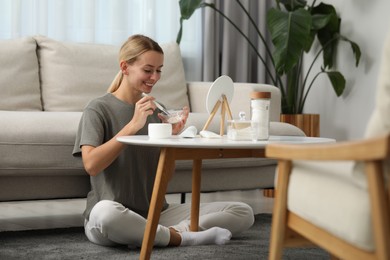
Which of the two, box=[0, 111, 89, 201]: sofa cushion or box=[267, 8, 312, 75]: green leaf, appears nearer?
box=[0, 111, 89, 201]: sofa cushion

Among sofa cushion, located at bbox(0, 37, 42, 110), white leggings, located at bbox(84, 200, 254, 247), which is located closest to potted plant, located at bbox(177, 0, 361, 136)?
sofa cushion, located at bbox(0, 37, 42, 110)

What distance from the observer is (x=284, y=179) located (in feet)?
4.09

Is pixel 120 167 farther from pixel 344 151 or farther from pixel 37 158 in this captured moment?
pixel 344 151

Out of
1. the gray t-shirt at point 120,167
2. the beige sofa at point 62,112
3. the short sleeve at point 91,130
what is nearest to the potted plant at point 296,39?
the beige sofa at point 62,112

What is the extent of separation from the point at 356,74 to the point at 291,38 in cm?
59

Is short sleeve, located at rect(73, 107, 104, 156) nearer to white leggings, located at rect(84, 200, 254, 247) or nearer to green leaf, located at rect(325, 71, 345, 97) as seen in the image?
white leggings, located at rect(84, 200, 254, 247)

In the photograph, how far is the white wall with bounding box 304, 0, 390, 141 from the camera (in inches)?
142

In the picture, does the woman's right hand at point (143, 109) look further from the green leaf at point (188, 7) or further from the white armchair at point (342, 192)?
→ the green leaf at point (188, 7)

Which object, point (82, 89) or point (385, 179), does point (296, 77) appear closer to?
point (82, 89)

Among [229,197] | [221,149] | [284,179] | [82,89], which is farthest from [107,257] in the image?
[229,197]

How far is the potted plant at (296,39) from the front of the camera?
3414 millimetres

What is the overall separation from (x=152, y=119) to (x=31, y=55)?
1096 mm

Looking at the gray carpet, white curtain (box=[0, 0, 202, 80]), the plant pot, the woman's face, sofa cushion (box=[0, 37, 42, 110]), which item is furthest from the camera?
the plant pot

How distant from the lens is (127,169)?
2.14 metres
